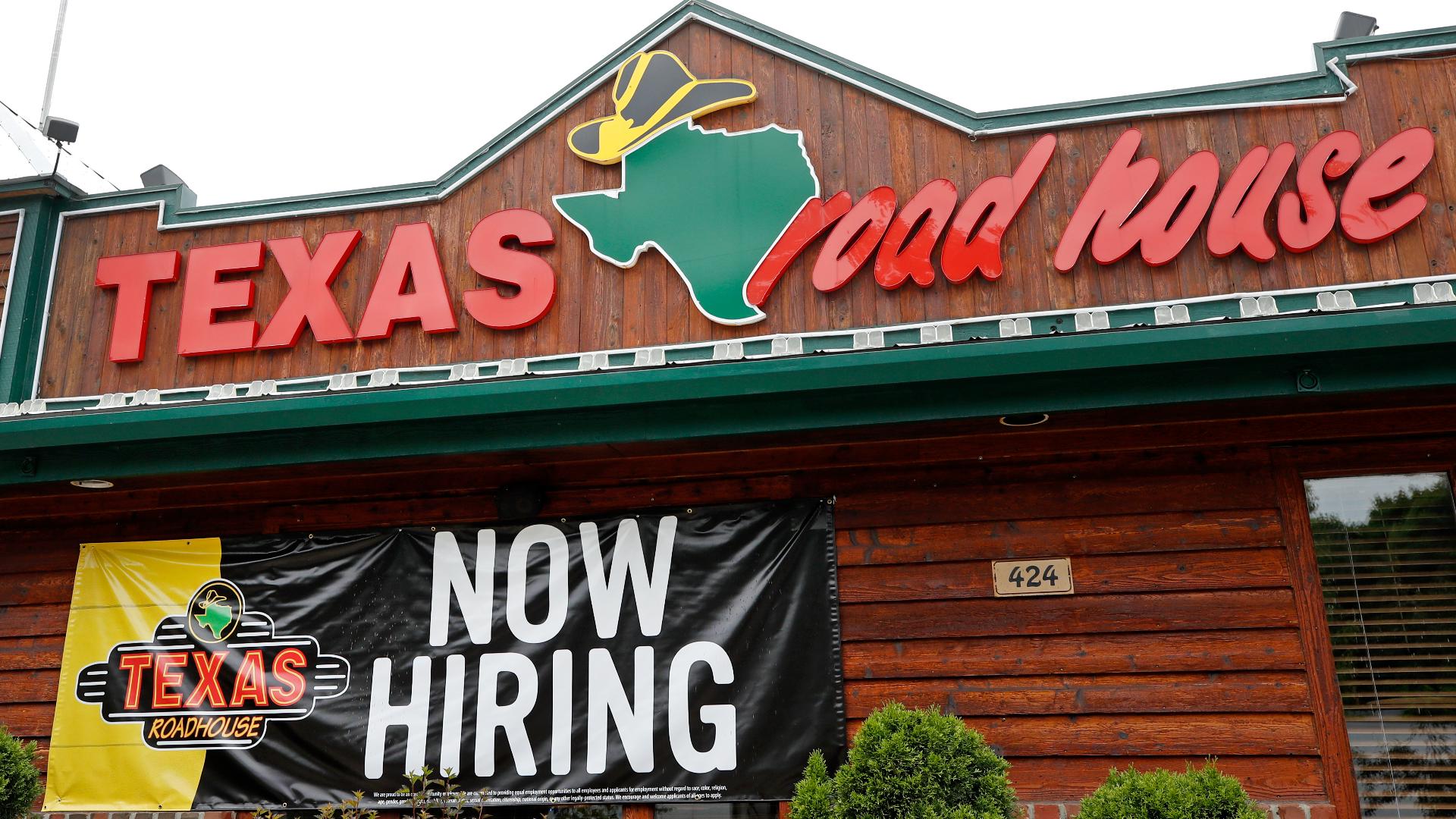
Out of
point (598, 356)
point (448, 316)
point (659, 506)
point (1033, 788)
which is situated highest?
point (448, 316)

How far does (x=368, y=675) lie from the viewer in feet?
20.2

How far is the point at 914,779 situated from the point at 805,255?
10.2 ft

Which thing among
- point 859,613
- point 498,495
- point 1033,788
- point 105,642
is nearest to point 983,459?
point 859,613

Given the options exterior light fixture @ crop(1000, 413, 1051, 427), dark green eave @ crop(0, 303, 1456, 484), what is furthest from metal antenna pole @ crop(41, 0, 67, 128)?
exterior light fixture @ crop(1000, 413, 1051, 427)

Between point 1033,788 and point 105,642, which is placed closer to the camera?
point 1033,788

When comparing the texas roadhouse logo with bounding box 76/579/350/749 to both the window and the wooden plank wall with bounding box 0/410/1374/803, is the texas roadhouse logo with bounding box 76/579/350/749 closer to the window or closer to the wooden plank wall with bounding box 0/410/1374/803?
the wooden plank wall with bounding box 0/410/1374/803

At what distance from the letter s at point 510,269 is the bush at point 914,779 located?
131 inches

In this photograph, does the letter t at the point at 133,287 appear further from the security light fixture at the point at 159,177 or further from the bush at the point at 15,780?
the bush at the point at 15,780

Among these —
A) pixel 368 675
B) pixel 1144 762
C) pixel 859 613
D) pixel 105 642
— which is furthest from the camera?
pixel 105 642

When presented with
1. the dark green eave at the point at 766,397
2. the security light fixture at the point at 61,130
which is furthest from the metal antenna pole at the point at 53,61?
the dark green eave at the point at 766,397

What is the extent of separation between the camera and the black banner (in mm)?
5684

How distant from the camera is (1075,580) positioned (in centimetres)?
559

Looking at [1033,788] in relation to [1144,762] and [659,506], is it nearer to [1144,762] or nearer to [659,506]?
[1144,762]

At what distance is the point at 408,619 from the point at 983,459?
3553 mm
